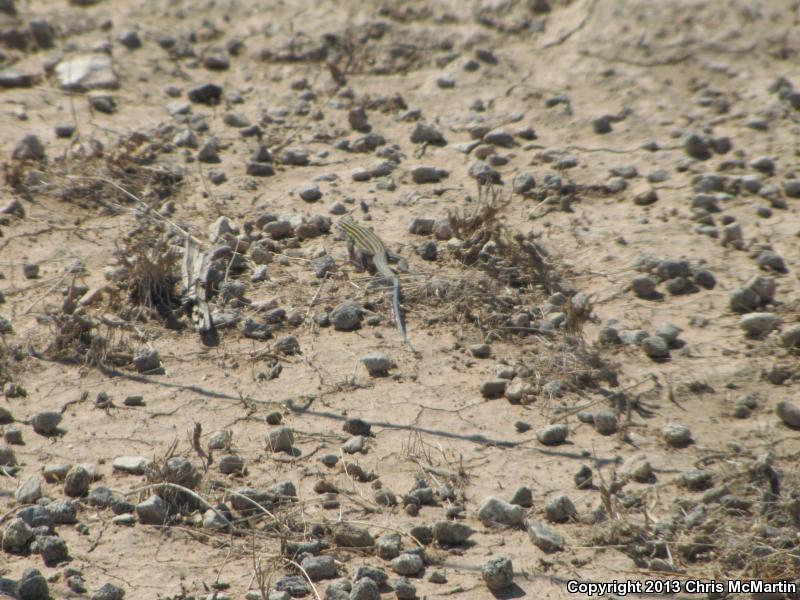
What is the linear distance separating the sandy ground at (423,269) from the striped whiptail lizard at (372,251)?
8 cm

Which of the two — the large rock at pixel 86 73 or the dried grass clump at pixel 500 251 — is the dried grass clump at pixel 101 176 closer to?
the large rock at pixel 86 73

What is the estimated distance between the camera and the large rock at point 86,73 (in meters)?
6.98

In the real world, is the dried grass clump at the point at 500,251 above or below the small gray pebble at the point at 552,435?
above

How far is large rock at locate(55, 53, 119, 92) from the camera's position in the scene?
275 inches

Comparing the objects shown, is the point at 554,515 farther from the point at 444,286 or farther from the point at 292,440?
the point at 444,286

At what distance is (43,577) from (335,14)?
220 inches

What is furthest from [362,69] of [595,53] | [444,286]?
[444,286]

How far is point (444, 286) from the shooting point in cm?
477

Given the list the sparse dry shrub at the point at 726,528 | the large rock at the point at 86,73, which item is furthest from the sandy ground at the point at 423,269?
the large rock at the point at 86,73

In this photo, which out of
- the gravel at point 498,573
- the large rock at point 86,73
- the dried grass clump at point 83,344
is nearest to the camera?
the gravel at point 498,573

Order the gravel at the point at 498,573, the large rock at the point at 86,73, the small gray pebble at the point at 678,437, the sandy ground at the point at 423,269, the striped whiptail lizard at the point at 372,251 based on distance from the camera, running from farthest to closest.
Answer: the large rock at the point at 86,73, the striped whiptail lizard at the point at 372,251, the small gray pebble at the point at 678,437, the sandy ground at the point at 423,269, the gravel at the point at 498,573

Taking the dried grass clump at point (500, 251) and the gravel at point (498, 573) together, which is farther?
the dried grass clump at point (500, 251)

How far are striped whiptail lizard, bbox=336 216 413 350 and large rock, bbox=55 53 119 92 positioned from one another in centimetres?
271

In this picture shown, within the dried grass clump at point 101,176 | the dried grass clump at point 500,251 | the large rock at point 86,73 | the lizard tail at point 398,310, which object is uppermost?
the large rock at point 86,73
